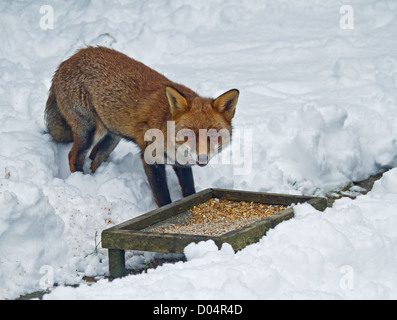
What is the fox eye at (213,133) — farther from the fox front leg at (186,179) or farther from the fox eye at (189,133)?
the fox front leg at (186,179)

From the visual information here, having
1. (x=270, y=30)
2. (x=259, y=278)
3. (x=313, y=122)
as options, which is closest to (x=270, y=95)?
(x=313, y=122)

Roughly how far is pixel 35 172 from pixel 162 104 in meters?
1.26

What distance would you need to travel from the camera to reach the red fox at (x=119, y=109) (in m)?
4.57

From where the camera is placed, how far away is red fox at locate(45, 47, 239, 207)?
457cm

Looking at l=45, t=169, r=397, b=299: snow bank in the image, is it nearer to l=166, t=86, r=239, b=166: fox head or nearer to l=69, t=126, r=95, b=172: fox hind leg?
l=166, t=86, r=239, b=166: fox head

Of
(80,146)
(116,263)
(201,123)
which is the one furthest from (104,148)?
(116,263)

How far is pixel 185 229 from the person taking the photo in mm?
4160

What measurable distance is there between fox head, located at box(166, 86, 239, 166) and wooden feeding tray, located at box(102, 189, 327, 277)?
45 centimetres

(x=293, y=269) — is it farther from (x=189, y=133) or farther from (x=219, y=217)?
(x=189, y=133)

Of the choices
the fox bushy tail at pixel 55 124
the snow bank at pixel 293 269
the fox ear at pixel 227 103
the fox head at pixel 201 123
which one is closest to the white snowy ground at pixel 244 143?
the snow bank at pixel 293 269

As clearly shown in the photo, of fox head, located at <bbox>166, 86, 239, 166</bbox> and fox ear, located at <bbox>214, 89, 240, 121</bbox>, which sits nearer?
fox head, located at <bbox>166, 86, 239, 166</bbox>

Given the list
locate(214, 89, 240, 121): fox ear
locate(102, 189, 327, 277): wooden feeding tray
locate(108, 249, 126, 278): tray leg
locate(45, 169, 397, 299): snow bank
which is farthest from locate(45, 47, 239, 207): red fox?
locate(45, 169, 397, 299): snow bank

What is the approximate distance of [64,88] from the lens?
5.40m

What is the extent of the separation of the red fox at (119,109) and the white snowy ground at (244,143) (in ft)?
0.78
